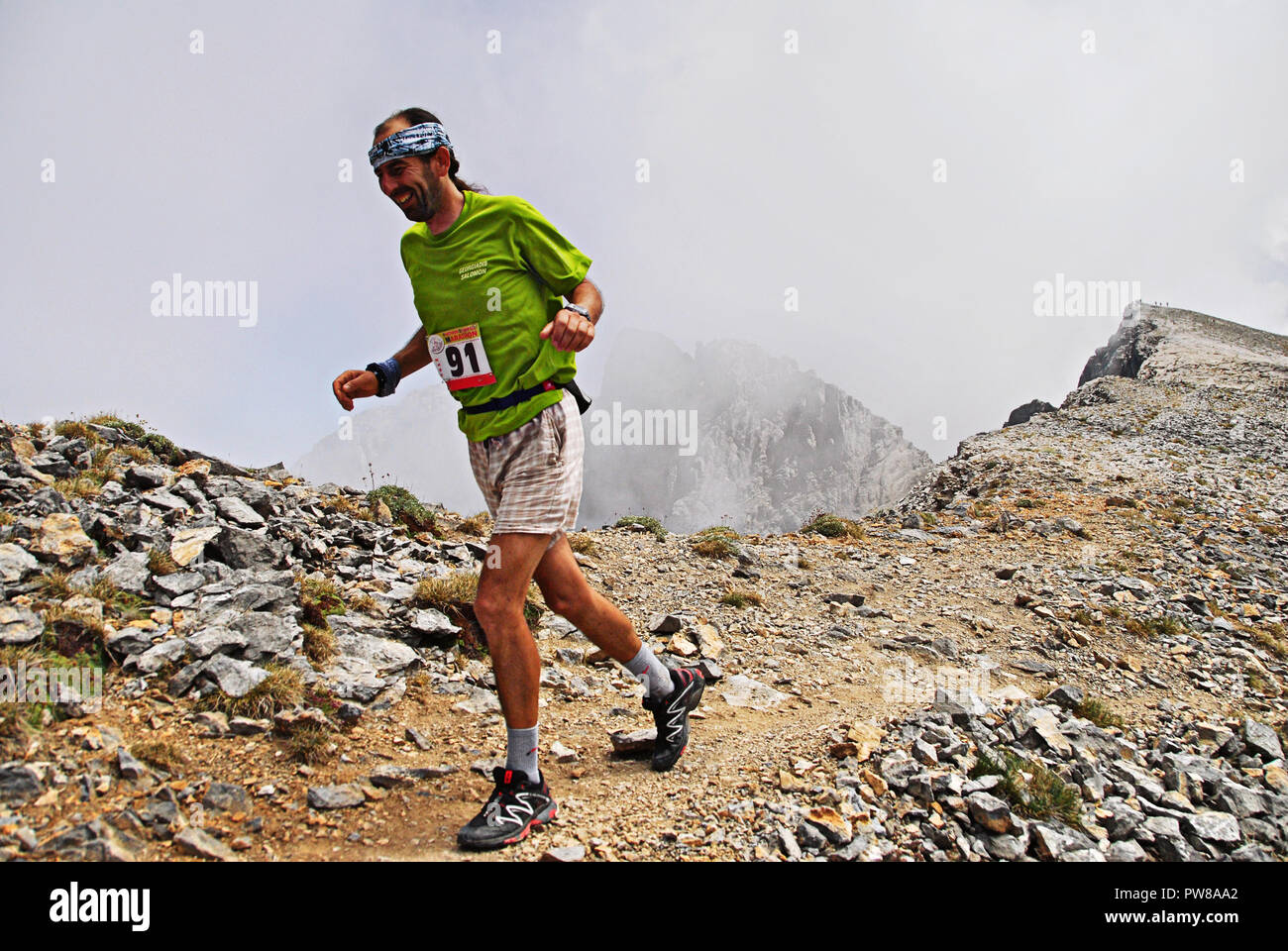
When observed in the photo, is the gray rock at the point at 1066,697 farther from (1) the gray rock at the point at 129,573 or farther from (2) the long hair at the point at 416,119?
(1) the gray rock at the point at 129,573

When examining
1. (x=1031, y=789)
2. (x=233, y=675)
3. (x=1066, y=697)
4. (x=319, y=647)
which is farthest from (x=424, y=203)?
(x=1066, y=697)

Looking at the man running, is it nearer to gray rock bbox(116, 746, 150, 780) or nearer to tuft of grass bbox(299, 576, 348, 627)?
gray rock bbox(116, 746, 150, 780)

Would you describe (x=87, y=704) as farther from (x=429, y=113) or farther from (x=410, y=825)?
(x=429, y=113)

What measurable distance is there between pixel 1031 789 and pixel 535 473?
3507mm

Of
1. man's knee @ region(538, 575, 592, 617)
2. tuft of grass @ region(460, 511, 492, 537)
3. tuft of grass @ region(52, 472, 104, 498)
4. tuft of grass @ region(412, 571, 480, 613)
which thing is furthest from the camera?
tuft of grass @ region(460, 511, 492, 537)

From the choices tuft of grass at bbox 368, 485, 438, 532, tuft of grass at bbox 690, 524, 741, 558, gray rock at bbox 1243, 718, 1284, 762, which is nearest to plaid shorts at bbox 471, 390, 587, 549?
gray rock at bbox 1243, 718, 1284, 762

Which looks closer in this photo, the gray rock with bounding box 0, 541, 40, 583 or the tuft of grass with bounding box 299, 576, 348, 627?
the gray rock with bounding box 0, 541, 40, 583

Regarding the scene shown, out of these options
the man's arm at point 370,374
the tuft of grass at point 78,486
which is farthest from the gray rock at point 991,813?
the tuft of grass at point 78,486

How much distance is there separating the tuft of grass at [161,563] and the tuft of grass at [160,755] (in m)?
2.45

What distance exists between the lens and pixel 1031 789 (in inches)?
154

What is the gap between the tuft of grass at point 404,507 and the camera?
9.48 m

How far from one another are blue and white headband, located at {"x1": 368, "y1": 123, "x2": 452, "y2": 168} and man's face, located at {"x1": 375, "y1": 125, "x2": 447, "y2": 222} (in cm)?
3

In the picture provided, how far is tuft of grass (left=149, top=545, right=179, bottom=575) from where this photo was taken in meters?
5.53
